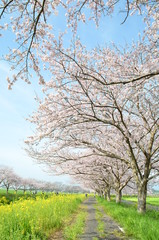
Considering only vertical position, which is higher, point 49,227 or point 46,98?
point 46,98

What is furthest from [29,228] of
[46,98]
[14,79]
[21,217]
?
[46,98]

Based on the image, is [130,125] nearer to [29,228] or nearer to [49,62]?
[49,62]

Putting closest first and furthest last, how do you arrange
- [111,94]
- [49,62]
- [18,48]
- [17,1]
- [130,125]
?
1. [17,1]
2. [18,48]
3. [49,62]
4. [111,94]
5. [130,125]

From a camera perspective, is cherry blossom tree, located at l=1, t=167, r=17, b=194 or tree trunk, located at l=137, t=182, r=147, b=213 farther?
cherry blossom tree, located at l=1, t=167, r=17, b=194

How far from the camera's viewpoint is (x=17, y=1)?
4035 millimetres

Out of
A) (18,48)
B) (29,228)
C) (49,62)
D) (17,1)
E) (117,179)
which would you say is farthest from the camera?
(117,179)

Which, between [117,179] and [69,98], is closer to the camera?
[69,98]

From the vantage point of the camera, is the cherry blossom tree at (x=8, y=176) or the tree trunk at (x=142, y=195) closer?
the tree trunk at (x=142, y=195)

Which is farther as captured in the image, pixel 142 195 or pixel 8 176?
pixel 8 176

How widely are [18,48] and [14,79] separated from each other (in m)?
0.82

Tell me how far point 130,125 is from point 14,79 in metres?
6.90

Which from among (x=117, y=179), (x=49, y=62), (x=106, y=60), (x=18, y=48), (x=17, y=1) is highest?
(x=106, y=60)

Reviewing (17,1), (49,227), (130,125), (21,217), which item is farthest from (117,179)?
(17,1)

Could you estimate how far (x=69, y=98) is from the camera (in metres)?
7.93
